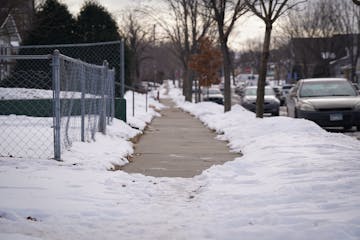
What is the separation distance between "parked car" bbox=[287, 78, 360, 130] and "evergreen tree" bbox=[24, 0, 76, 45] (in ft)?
45.2

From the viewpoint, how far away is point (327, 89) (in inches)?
691

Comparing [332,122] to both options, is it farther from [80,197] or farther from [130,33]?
[130,33]

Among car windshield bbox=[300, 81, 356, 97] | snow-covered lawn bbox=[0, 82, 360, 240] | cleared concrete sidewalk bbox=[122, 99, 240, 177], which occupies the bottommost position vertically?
cleared concrete sidewalk bbox=[122, 99, 240, 177]

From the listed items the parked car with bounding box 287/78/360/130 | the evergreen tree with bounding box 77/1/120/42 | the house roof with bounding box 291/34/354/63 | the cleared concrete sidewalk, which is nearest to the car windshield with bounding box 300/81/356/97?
the parked car with bounding box 287/78/360/130

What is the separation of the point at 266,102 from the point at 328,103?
1057 centimetres

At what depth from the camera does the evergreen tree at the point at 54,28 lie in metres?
27.7

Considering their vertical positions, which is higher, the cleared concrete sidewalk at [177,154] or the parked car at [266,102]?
the parked car at [266,102]

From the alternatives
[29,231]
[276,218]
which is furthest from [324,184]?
[29,231]

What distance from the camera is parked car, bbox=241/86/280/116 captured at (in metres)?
26.6

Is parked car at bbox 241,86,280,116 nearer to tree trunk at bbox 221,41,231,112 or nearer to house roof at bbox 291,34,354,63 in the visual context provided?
tree trunk at bbox 221,41,231,112

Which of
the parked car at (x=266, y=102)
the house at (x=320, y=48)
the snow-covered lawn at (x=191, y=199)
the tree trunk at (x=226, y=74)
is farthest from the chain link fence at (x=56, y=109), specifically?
the house at (x=320, y=48)

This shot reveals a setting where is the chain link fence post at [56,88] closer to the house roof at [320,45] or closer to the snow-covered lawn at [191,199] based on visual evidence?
the snow-covered lawn at [191,199]

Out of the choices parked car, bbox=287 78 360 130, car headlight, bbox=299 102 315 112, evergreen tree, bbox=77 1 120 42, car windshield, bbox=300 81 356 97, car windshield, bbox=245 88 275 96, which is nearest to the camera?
parked car, bbox=287 78 360 130

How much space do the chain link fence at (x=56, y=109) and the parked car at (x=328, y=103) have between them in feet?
17.8
